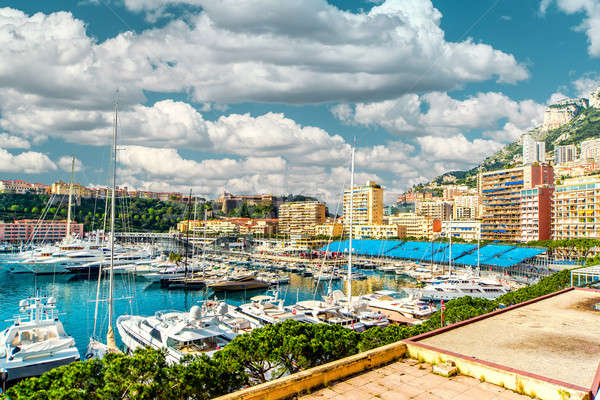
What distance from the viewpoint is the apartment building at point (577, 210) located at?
2304 inches

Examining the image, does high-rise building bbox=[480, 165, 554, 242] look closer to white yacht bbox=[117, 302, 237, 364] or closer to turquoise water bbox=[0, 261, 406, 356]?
turquoise water bbox=[0, 261, 406, 356]

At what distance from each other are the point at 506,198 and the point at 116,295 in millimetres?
62537

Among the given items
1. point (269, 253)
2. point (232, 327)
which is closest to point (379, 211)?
point (269, 253)

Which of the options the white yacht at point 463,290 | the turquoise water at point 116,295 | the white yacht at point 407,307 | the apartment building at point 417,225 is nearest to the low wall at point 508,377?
the turquoise water at point 116,295

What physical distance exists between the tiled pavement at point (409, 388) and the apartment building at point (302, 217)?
353 feet

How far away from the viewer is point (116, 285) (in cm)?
4681

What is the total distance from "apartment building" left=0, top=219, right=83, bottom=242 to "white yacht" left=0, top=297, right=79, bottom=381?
87.6 m

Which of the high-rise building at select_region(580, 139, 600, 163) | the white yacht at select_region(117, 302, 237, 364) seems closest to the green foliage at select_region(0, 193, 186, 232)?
the white yacht at select_region(117, 302, 237, 364)

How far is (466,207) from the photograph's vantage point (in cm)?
12612

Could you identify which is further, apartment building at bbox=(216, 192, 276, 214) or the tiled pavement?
apartment building at bbox=(216, 192, 276, 214)

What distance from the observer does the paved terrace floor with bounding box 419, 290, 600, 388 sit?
26.9 feet

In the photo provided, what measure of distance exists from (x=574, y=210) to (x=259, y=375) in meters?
63.6

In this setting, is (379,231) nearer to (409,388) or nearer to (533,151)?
(409,388)

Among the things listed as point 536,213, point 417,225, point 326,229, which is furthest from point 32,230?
point 536,213
